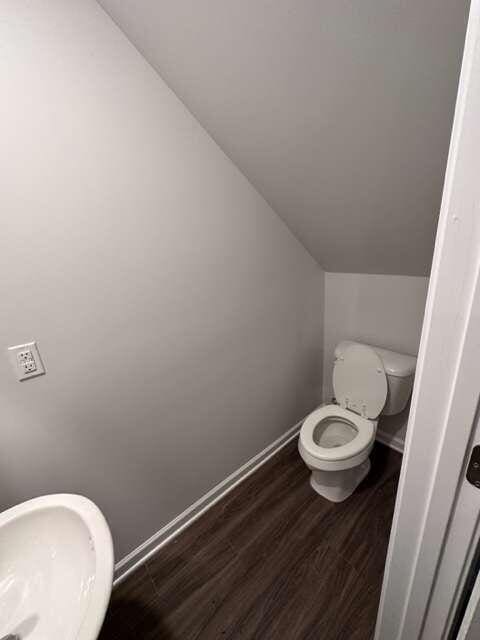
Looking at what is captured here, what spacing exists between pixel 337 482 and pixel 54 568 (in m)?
1.30

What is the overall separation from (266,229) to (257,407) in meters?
1.07

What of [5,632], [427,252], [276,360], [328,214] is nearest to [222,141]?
[328,214]

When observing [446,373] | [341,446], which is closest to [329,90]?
[446,373]

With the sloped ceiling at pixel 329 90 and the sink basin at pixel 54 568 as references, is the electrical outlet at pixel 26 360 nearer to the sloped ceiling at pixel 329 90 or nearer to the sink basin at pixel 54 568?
the sink basin at pixel 54 568

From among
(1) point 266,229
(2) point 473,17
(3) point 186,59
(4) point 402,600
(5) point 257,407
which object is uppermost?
(3) point 186,59

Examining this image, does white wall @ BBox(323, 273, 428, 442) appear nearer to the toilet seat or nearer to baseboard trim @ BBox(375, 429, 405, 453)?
baseboard trim @ BBox(375, 429, 405, 453)

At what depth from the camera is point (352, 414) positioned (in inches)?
63.0

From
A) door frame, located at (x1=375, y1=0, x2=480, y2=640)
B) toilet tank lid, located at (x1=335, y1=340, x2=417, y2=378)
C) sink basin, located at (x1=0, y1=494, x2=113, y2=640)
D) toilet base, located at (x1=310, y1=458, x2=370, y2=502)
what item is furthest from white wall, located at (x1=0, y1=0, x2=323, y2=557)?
door frame, located at (x1=375, y1=0, x2=480, y2=640)

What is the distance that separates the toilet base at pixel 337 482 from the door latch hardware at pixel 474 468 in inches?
43.1

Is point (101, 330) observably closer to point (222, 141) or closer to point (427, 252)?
point (222, 141)

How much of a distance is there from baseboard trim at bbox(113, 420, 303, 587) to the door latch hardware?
4.68 feet

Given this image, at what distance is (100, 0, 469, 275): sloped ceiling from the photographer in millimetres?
647

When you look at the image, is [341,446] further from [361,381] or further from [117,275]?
[117,275]

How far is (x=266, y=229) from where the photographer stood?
1460 mm
